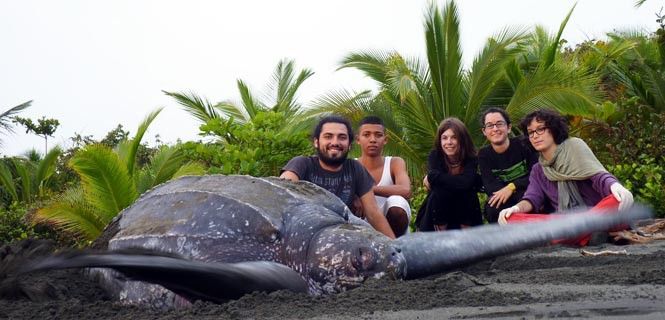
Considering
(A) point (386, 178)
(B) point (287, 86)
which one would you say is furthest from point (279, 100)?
(A) point (386, 178)

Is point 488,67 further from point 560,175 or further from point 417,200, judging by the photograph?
point 560,175

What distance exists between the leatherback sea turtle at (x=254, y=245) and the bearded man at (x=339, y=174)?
0.47 meters

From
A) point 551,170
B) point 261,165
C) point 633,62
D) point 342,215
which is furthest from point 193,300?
point 633,62

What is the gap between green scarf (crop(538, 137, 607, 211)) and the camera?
4.18m

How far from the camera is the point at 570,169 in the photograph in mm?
4188

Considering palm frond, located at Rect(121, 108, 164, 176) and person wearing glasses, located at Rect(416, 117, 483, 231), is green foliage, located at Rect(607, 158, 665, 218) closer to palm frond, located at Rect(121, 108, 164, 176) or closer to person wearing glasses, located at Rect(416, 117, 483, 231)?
person wearing glasses, located at Rect(416, 117, 483, 231)

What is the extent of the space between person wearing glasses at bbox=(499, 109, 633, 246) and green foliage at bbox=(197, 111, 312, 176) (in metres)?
2.71

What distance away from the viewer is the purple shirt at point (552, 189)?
4172mm

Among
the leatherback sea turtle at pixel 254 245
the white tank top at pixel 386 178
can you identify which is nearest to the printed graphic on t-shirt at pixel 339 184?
the leatherback sea turtle at pixel 254 245

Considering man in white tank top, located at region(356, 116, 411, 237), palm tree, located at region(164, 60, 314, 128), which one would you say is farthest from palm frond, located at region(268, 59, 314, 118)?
man in white tank top, located at region(356, 116, 411, 237)

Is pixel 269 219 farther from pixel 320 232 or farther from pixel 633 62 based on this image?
pixel 633 62

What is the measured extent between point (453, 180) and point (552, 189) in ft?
1.67

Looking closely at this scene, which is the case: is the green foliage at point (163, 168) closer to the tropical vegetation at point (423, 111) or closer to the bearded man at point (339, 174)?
the tropical vegetation at point (423, 111)

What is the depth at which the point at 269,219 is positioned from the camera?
296 centimetres
